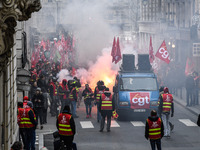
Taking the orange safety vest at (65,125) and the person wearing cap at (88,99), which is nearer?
the orange safety vest at (65,125)

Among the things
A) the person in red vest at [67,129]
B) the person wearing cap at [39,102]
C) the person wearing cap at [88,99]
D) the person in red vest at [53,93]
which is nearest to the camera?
the person in red vest at [67,129]

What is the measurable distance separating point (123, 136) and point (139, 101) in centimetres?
374

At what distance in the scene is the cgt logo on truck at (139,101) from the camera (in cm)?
2283

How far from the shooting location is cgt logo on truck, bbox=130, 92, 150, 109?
2283 cm

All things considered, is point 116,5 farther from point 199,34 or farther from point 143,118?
point 143,118

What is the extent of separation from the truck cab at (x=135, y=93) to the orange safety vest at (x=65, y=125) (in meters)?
8.55

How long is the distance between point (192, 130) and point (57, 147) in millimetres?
8539

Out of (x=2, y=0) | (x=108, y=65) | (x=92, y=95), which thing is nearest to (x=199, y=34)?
(x=108, y=65)

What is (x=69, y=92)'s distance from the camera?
938 inches

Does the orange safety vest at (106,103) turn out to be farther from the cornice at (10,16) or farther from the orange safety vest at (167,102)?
the cornice at (10,16)

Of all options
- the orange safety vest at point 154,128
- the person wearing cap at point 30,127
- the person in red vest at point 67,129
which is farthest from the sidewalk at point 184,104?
the person in red vest at point 67,129

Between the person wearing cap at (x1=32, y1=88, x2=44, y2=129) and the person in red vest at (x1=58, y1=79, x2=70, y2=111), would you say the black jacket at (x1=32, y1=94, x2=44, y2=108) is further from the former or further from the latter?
the person in red vest at (x1=58, y1=79, x2=70, y2=111)

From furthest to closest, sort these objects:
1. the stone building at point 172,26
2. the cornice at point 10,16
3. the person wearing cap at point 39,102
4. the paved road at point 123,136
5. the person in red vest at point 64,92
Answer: the stone building at point 172,26 → the person in red vest at point 64,92 → the person wearing cap at point 39,102 → the paved road at point 123,136 → the cornice at point 10,16

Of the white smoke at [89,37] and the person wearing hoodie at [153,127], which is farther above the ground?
the white smoke at [89,37]
